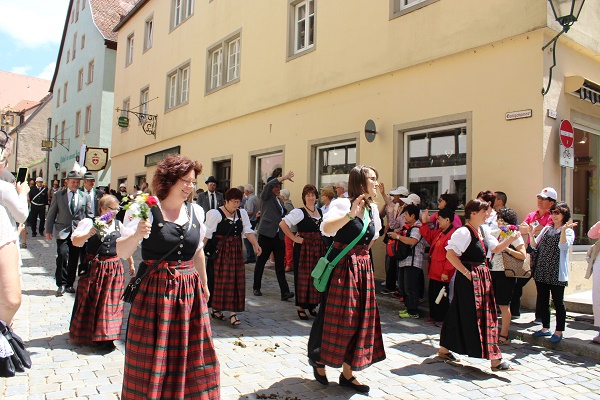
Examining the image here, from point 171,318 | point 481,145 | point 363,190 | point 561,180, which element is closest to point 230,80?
point 481,145

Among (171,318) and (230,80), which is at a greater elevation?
(230,80)

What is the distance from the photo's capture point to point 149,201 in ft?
10.2

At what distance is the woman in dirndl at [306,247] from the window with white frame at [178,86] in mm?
11205

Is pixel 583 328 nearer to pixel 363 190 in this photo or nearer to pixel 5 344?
pixel 363 190

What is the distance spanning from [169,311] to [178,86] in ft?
52.3

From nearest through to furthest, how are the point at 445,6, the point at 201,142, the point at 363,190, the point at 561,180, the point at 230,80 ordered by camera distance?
the point at 363,190
the point at 561,180
the point at 445,6
the point at 230,80
the point at 201,142

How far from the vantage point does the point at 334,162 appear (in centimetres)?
1085

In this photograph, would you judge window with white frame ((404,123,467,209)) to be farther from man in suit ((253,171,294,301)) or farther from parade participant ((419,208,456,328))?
man in suit ((253,171,294,301))

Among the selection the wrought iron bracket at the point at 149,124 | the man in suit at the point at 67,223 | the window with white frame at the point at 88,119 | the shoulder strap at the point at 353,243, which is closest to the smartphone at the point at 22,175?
the shoulder strap at the point at 353,243

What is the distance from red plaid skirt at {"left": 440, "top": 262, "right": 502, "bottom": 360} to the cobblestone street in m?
0.25

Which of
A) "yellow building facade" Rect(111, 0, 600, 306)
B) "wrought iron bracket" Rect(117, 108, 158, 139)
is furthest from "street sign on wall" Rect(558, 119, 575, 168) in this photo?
"wrought iron bracket" Rect(117, 108, 158, 139)

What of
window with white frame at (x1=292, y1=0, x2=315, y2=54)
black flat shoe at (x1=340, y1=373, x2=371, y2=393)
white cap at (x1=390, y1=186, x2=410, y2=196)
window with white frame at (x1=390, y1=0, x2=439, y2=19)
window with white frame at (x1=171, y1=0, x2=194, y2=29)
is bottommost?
black flat shoe at (x1=340, y1=373, x2=371, y2=393)

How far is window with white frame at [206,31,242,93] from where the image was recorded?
14.4m

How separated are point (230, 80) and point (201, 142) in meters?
2.51
